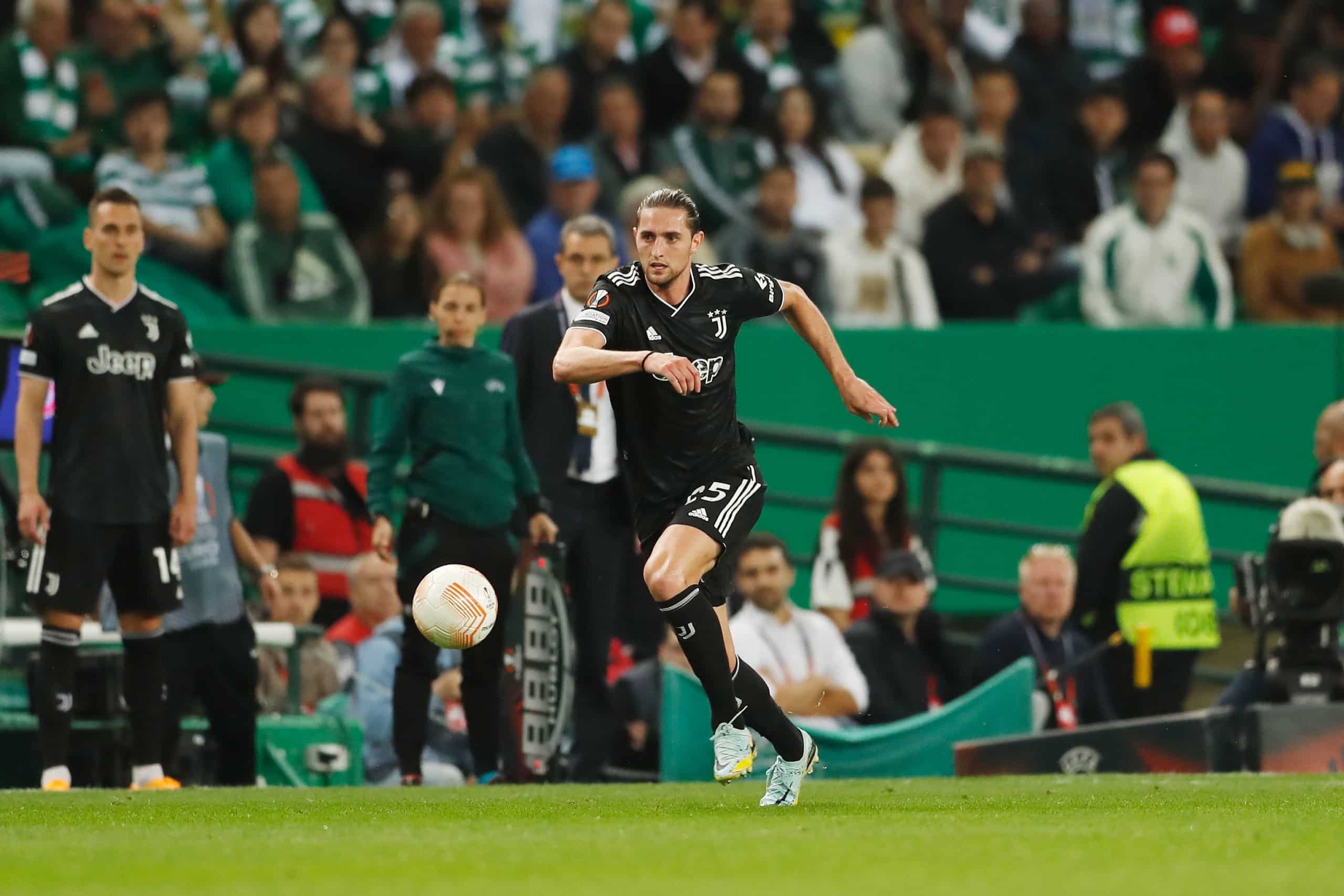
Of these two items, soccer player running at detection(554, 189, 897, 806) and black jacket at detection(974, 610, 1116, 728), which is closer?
soccer player running at detection(554, 189, 897, 806)

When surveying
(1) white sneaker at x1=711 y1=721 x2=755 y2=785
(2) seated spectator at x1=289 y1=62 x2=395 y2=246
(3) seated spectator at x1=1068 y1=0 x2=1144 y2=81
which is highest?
(3) seated spectator at x1=1068 y1=0 x2=1144 y2=81

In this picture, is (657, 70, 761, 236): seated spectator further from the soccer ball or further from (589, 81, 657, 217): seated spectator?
the soccer ball

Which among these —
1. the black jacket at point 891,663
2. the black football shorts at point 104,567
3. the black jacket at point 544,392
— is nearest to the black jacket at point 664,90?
the black jacket at point 891,663

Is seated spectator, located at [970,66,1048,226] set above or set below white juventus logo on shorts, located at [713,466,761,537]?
above

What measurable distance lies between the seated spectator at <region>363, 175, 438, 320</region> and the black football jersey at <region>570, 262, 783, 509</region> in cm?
631

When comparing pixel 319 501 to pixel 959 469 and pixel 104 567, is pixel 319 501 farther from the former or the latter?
pixel 959 469

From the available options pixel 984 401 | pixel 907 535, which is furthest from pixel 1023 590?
pixel 984 401

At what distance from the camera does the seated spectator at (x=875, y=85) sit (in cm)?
1673

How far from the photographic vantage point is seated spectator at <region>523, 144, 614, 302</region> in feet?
45.8

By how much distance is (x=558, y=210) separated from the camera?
14180 mm

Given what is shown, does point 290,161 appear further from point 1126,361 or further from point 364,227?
point 1126,361

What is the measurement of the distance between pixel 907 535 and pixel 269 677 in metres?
3.53

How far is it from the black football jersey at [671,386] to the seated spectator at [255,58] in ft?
24.1

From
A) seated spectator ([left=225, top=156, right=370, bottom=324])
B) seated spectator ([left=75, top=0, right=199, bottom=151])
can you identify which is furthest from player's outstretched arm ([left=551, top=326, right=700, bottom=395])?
seated spectator ([left=75, top=0, right=199, bottom=151])
